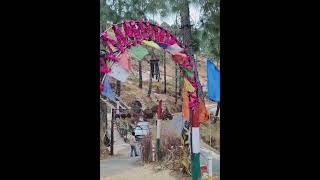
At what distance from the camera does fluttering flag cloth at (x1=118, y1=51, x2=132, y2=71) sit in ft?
15.1

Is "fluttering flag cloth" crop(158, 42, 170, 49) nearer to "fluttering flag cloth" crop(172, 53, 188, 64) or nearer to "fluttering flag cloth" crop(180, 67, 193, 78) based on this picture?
"fluttering flag cloth" crop(172, 53, 188, 64)

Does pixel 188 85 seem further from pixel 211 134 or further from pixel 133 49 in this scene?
pixel 133 49

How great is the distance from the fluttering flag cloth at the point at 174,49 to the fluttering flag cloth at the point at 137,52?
24 centimetres

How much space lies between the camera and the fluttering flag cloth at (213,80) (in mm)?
4801

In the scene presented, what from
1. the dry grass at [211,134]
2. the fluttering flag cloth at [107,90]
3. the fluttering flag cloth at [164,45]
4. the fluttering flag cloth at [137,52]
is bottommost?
Answer: the dry grass at [211,134]

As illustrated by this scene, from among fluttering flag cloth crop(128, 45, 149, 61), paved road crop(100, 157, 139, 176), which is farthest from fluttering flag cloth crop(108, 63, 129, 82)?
paved road crop(100, 157, 139, 176)

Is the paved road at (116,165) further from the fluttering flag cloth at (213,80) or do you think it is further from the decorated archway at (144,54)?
the fluttering flag cloth at (213,80)

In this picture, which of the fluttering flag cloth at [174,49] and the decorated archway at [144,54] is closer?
the decorated archway at [144,54]

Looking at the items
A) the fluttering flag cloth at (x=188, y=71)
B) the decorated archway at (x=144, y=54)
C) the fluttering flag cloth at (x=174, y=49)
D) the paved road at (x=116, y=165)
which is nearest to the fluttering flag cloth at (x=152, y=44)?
the decorated archway at (x=144, y=54)
